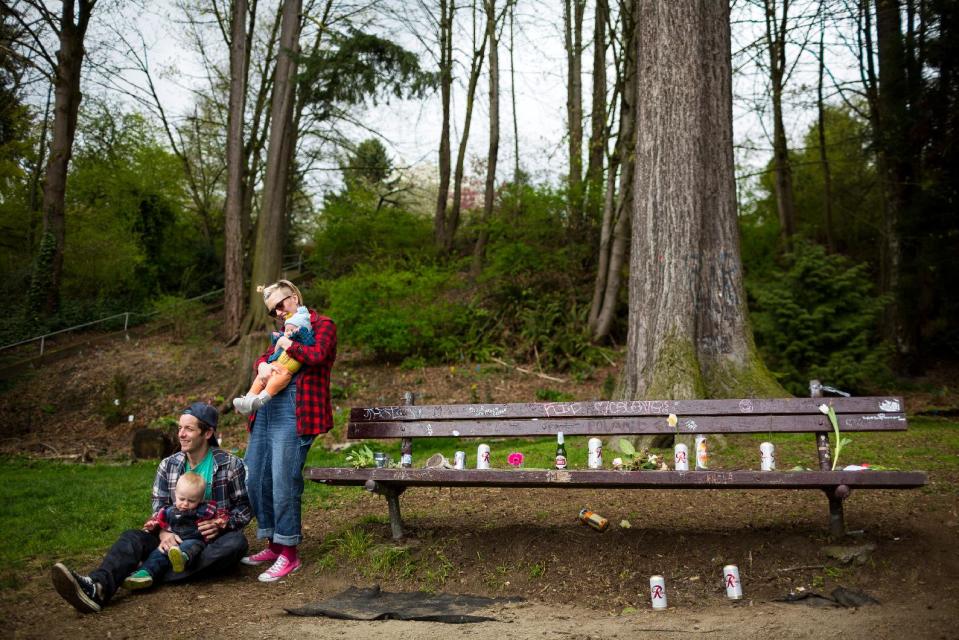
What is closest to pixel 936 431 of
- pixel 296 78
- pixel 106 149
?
pixel 296 78

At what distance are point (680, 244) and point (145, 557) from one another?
5.02 m

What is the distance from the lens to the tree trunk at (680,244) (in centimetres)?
677

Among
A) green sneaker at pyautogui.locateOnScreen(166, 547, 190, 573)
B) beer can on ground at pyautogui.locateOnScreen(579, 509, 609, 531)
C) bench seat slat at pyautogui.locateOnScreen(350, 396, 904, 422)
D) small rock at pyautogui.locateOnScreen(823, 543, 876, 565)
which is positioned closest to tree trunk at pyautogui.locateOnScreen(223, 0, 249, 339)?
bench seat slat at pyautogui.locateOnScreen(350, 396, 904, 422)

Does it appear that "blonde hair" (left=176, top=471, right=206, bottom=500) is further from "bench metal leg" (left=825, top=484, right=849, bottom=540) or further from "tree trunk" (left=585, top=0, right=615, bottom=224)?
"tree trunk" (left=585, top=0, right=615, bottom=224)

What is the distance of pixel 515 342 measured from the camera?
13.7 meters

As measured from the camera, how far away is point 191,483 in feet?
14.3

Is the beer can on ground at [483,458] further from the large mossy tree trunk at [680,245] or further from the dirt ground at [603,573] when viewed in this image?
the large mossy tree trunk at [680,245]

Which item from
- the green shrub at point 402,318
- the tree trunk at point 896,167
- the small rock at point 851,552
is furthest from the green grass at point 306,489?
the tree trunk at point 896,167

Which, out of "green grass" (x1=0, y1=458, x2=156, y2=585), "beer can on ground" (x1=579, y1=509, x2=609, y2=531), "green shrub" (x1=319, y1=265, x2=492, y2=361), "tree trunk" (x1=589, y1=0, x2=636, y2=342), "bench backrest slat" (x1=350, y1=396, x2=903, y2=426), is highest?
"tree trunk" (x1=589, y1=0, x2=636, y2=342)

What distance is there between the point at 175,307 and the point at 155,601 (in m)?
14.5

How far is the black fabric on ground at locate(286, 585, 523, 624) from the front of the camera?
3803 millimetres

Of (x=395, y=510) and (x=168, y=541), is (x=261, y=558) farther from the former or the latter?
(x=395, y=510)

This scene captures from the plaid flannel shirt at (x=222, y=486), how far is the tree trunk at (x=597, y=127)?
1069 cm

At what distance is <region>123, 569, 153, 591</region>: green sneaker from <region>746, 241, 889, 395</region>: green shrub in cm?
784
